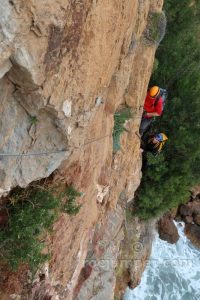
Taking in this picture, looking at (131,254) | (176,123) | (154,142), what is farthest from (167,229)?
(154,142)

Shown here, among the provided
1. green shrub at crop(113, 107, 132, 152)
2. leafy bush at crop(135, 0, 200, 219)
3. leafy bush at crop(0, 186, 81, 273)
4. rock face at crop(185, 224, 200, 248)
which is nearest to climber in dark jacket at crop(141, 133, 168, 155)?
leafy bush at crop(135, 0, 200, 219)

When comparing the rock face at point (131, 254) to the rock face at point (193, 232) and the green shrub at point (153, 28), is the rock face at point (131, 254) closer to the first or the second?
the rock face at point (193, 232)

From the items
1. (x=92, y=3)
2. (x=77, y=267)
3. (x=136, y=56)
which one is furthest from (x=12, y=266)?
(x=136, y=56)

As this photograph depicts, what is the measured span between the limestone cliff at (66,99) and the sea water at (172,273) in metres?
5.67

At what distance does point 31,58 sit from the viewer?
404 cm

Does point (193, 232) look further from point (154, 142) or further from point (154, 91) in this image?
point (154, 91)

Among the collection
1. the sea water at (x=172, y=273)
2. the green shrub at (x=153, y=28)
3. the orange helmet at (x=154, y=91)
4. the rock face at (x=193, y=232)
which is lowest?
A: the sea water at (x=172, y=273)

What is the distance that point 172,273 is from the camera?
14203mm

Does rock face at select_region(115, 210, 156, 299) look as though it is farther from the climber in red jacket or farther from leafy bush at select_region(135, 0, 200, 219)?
the climber in red jacket

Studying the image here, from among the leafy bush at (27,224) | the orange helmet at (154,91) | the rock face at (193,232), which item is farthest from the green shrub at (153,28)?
the rock face at (193,232)

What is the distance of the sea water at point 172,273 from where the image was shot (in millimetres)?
13305

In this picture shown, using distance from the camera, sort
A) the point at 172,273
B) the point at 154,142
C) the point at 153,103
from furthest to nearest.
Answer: the point at 172,273 → the point at 154,142 → the point at 153,103

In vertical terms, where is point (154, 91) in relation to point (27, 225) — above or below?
above

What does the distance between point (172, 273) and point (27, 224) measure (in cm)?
995
